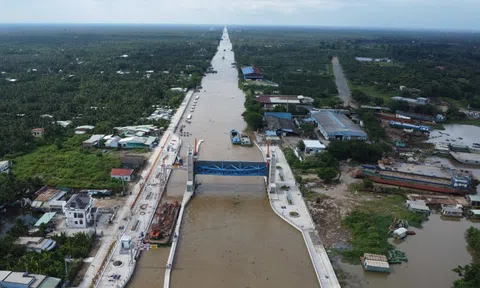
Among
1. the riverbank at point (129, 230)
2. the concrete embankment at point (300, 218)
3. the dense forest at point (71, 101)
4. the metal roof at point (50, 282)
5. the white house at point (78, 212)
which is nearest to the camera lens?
the metal roof at point (50, 282)

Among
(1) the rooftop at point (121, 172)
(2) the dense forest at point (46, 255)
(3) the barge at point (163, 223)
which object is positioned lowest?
(3) the barge at point (163, 223)

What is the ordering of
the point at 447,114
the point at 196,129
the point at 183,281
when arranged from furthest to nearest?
the point at 447,114, the point at 196,129, the point at 183,281

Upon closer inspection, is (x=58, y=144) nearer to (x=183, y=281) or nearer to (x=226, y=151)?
(x=226, y=151)

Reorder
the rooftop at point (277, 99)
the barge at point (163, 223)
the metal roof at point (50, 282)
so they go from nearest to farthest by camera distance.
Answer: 1. the metal roof at point (50, 282)
2. the barge at point (163, 223)
3. the rooftop at point (277, 99)

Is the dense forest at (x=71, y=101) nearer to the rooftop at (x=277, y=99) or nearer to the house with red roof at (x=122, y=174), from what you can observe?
the house with red roof at (x=122, y=174)

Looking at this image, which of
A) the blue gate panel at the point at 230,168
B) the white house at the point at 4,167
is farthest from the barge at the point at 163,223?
the white house at the point at 4,167

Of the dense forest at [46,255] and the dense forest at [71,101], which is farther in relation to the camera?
the dense forest at [71,101]

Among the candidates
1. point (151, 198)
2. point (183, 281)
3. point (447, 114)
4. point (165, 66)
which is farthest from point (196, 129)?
point (165, 66)
